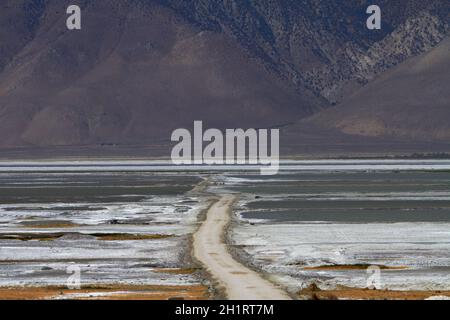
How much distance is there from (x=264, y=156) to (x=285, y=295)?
478ft

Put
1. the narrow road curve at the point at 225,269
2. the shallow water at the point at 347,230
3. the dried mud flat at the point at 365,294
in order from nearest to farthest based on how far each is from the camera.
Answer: the dried mud flat at the point at 365,294 < the narrow road curve at the point at 225,269 < the shallow water at the point at 347,230

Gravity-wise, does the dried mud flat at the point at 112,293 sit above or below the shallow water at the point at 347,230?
above

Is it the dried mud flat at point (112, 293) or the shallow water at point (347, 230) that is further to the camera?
the shallow water at point (347, 230)

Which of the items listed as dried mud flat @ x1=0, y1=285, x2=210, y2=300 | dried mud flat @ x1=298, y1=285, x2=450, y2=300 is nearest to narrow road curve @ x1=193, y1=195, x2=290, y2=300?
dried mud flat @ x1=298, y1=285, x2=450, y2=300

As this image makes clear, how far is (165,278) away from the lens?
30.0 meters

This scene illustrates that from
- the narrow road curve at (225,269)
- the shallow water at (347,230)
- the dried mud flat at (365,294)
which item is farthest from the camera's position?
the shallow water at (347,230)

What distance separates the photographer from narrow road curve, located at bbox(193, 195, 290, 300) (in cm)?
2548

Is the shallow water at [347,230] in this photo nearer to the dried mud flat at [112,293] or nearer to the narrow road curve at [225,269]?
the narrow road curve at [225,269]

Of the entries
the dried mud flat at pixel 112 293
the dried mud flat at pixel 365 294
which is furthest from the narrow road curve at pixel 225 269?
the dried mud flat at pixel 112 293

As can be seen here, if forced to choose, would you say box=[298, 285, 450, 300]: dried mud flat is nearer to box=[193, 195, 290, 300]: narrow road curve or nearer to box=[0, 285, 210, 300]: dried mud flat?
box=[193, 195, 290, 300]: narrow road curve

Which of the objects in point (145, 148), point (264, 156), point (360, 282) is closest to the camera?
point (360, 282)

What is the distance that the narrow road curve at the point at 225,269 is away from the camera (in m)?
25.5
